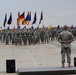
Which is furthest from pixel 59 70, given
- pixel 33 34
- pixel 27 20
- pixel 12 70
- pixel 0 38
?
pixel 0 38

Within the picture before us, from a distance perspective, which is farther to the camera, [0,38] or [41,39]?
[0,38]

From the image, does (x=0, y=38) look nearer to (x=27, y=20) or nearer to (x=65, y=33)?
(x=27, y=20)

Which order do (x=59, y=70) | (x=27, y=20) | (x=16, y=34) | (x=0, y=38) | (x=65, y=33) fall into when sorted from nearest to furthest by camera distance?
(x=59, y=70) → (x=65, y=33) → (x=16, y=34) → (x=27, y=20) → (x=0, y=38)

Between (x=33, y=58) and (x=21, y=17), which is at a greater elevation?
(x=21, y=17)

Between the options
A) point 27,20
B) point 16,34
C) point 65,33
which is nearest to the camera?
point 65,33

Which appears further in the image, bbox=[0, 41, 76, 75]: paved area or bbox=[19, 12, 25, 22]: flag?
bbox=[19, 12, 25, 22]: flag

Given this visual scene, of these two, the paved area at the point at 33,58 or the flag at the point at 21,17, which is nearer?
the paved area at the point at 33,58

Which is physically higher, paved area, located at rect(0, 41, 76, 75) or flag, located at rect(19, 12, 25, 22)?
flag, located at rect(19, 12, 25, 22)

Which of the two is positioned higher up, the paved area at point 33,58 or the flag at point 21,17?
the flag at point 21,17

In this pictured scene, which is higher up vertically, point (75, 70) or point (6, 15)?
point (6, 15)

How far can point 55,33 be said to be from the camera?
173ft

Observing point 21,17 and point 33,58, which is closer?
point 33,58

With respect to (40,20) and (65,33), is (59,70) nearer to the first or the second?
(65,33)

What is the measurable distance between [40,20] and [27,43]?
31.6 ft
